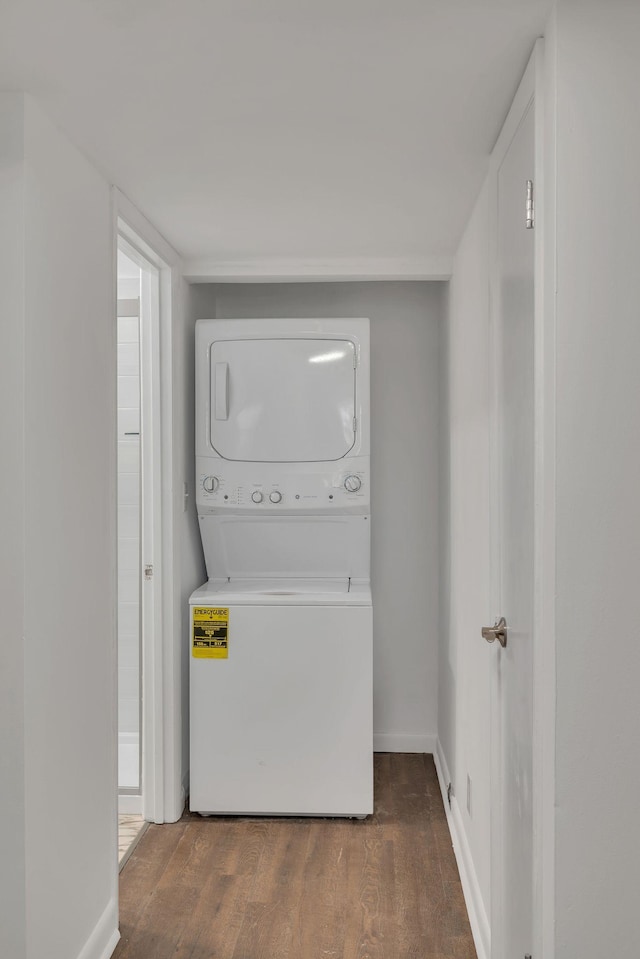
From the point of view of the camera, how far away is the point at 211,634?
10.2ft

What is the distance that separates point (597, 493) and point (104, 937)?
188 centimetres

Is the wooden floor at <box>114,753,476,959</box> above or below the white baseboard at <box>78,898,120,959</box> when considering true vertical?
below

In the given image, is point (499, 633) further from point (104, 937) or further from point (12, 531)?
point (104, 937)

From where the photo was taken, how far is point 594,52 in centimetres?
136

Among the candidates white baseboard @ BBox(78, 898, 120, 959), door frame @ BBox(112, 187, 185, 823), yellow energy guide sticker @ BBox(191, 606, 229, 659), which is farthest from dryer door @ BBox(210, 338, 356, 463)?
white baseboard @ BBox(78, 898, 120, 959)

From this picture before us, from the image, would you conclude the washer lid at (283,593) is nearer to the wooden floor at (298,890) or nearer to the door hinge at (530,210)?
the wooden floor at (298,890)

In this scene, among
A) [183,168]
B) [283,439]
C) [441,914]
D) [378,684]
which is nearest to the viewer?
[183,168]

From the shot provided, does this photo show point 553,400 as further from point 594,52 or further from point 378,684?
point 378,684

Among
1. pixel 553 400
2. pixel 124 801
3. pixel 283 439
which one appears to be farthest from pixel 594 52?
pixel 124 801

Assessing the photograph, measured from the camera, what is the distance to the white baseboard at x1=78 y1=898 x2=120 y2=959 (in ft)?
6.95

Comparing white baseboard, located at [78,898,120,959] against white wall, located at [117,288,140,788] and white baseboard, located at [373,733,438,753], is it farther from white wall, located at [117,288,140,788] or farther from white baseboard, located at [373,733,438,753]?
white baseboard, located at [373,733,438,753]

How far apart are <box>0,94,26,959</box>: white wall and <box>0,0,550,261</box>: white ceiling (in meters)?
0.20

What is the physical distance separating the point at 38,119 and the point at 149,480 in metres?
1.50

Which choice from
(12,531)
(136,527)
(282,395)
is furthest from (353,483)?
(12,531)
